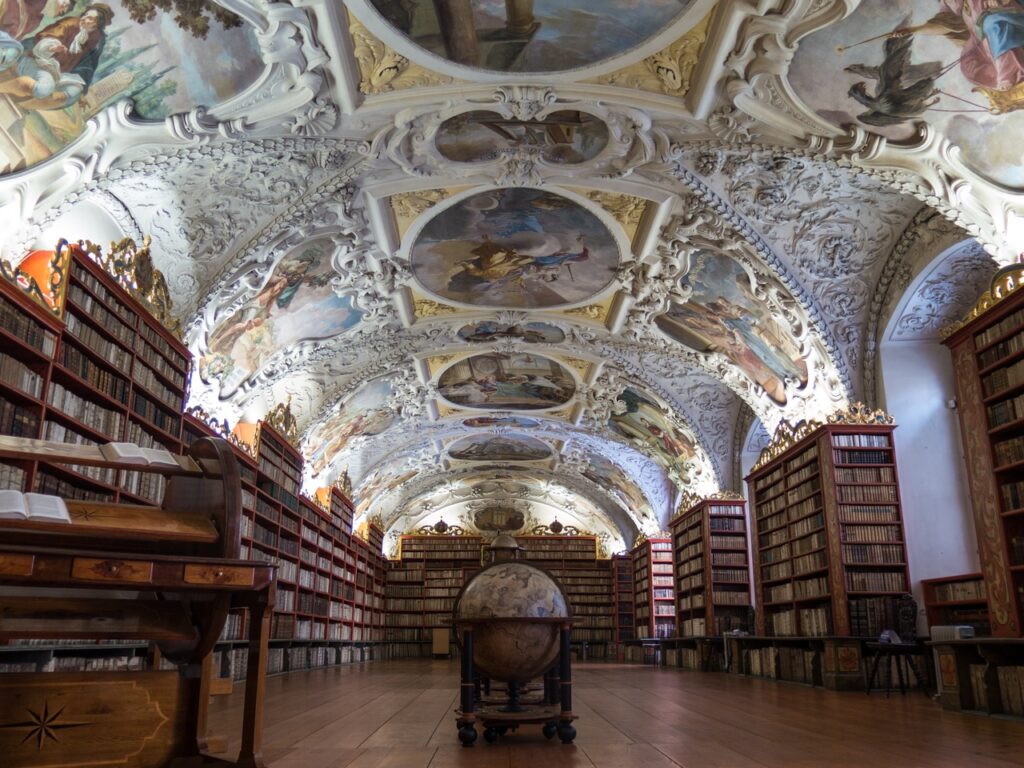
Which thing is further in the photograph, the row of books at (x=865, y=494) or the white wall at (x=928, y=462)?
the row of books at (x=865, y=494)

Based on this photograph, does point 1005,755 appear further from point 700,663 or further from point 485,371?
point 485,371

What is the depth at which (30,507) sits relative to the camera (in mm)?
→ 3549

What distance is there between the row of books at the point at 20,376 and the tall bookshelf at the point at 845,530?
9.45m

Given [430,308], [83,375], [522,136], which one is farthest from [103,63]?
[430,308]

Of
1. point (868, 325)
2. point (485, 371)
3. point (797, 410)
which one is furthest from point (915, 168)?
point (485, 371)

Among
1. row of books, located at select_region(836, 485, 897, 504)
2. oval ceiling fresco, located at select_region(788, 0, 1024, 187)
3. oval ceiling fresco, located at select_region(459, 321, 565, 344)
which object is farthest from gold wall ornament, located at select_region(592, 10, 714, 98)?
oval ceiling fresco, located at select_region(459, 321, 565, 344)

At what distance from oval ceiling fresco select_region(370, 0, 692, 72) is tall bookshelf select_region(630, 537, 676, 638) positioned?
17113mm

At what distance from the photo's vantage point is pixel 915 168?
8734mm

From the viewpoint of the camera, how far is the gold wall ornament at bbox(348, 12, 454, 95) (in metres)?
8.13

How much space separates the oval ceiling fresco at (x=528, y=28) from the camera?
7.71 meters

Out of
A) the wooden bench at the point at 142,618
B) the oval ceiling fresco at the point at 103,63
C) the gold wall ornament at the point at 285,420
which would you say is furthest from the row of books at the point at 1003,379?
the gold wall ornament at the point at 285,420

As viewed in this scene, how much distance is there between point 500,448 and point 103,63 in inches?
743

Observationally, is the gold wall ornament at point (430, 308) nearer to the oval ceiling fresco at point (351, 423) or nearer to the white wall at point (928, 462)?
the oval ceiling fresco at point (351, 423)

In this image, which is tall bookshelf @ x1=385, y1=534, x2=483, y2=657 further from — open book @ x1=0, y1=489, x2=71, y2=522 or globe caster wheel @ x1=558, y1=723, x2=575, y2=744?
open book @ x1=0, y1=489, x2=71, y2=522
